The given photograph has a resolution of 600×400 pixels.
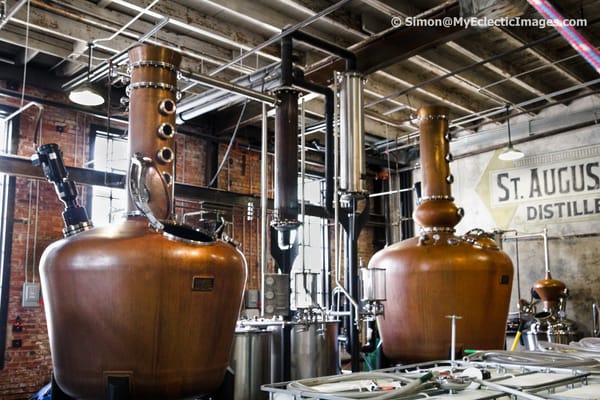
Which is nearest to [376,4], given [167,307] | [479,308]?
[479,308]

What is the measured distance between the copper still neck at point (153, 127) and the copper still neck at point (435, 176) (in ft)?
8.83

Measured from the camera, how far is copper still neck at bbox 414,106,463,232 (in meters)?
5.59

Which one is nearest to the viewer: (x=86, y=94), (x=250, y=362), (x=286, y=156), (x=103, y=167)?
(x=250, y=362)

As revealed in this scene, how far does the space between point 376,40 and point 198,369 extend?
3.94m

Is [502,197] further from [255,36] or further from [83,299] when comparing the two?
[83,299]

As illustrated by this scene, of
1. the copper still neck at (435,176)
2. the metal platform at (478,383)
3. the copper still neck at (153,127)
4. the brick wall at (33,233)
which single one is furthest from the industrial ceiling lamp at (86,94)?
the metal platform at (478,383)

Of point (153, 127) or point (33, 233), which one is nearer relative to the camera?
point (153, 127)

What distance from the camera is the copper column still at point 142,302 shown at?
3477 millimetres

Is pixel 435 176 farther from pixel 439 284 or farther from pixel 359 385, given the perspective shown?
pixel 359 385

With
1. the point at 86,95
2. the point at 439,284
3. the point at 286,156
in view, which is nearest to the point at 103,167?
the point at 86,95

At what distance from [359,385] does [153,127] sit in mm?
2423

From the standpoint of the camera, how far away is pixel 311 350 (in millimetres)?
4980

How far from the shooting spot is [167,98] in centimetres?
411

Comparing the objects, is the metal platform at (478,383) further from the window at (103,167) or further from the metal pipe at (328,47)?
the window at (103,167)
